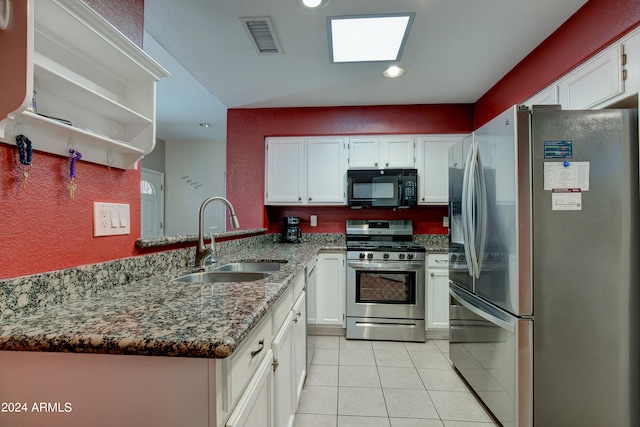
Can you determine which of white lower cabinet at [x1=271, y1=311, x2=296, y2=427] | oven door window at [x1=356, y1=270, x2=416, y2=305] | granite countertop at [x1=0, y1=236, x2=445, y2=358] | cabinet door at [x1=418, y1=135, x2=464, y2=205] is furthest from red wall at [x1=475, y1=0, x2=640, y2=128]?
white lower cabinet at [x1=271, y1=311, x2=296, y2=427]

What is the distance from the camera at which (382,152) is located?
124 inches

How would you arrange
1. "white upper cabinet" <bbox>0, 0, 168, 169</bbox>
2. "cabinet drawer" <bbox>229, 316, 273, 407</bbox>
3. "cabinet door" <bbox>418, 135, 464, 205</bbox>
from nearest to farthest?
1. "cabinet drawer" <bbox>229, 316, 273, 407</bbox>
2. "white upper cabinet" <bbox>0, 0, 168, 169</bbox>
3. "cabinet door" <bbox>418, 135, 464, 205</bbox>

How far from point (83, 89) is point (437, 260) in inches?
111

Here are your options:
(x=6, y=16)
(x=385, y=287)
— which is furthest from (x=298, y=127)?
(x=6, y=16)

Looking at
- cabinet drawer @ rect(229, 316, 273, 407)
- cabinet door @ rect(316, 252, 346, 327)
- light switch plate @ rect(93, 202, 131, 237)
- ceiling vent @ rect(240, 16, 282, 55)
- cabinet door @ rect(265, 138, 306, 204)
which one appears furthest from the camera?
cabinet door @ rect(265, 138, 306, 204)

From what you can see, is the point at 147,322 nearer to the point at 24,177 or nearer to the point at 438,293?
the point at 24,177

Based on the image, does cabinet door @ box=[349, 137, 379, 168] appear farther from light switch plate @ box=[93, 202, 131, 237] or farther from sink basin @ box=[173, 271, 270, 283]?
light switch plate @ box=[93, 202, 131, 237]

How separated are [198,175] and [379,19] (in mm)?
4523

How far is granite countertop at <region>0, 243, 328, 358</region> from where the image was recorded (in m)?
0.65

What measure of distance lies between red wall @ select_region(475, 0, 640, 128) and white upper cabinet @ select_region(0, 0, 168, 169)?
2247 millimetres

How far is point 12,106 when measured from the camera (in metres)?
0.75

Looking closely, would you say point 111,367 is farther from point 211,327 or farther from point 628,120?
point 628,120

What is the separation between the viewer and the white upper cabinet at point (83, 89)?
0.87 metres

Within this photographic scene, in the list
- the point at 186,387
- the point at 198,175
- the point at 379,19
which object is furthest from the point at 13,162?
the point at 198,175
